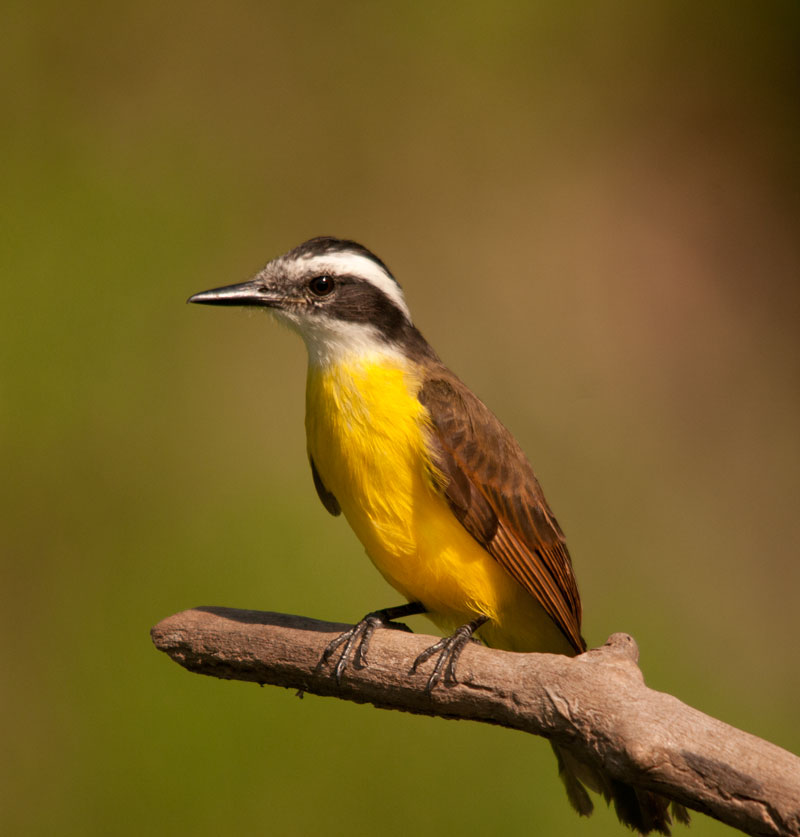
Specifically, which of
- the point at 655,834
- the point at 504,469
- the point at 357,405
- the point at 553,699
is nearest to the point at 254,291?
the point at 357,405

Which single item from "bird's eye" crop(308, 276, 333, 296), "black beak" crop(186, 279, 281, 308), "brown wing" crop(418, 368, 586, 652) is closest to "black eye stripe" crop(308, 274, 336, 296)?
"bird's eye" crop(308, 276, 333, 296)

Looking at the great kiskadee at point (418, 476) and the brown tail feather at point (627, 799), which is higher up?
the great kiskadee at point (418, 476)

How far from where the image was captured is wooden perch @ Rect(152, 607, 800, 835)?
250 centimetres

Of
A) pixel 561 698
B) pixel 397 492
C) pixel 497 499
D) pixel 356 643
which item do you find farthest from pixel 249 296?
pixel 561 698

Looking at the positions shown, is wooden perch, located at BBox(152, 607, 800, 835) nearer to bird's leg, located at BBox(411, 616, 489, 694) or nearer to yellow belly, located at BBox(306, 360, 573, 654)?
bird's leg, located at BBox(411, 616, 489, 694)

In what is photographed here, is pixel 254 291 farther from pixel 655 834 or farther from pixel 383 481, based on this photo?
pixel 655 834

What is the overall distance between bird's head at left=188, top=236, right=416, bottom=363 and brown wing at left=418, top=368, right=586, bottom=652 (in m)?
0.30

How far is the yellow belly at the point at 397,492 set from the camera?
350 cm

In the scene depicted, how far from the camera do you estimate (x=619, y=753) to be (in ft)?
8.59

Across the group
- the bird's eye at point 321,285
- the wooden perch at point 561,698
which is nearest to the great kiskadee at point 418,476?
the bird's eye at point 321,285

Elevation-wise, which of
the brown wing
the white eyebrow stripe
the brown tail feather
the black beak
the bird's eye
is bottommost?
the brown tail feather

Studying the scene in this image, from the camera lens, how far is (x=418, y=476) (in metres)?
3.50

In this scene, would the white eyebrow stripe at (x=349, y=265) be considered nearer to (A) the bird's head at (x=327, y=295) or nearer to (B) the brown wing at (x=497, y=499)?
(A) the bird's head at (x=327, y=295)

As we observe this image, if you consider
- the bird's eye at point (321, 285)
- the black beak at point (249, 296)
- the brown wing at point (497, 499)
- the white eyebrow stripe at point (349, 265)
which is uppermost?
the white eyebrow stripe at point (349, 265)
